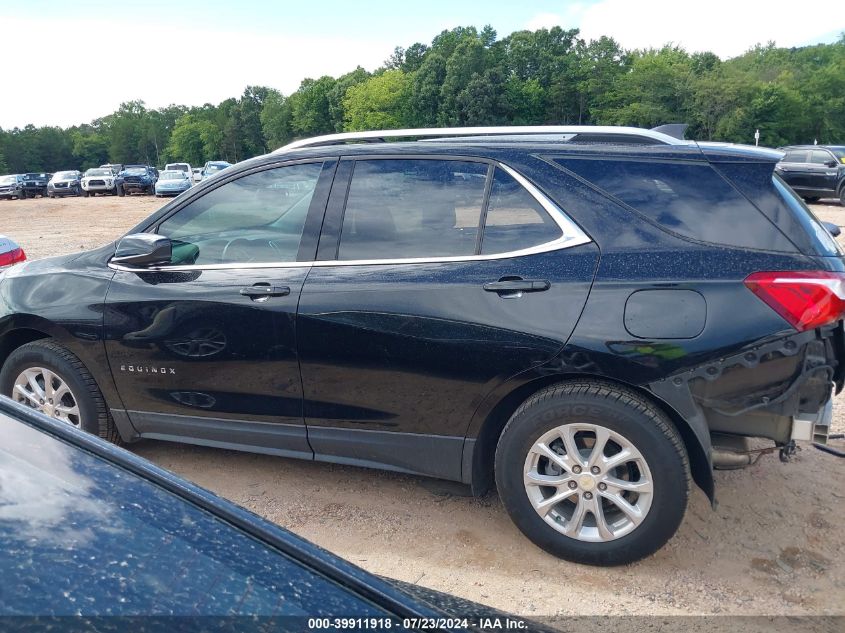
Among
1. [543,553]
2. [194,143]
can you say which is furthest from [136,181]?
[194,143]

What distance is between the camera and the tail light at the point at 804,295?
285cm

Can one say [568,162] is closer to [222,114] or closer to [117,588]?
[117,588]

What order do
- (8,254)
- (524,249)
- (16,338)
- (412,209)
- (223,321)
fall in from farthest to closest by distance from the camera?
(8,254) < (16,338) < (223,321) < (412,209) < (524,249)

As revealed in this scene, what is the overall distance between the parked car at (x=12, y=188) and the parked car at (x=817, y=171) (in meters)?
41.3

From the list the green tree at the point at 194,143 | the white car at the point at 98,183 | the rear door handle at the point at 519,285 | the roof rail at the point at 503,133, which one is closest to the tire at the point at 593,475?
the rear door handle at the point at 519,285

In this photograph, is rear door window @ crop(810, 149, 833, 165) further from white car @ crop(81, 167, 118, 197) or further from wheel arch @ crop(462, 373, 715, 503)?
white car @ crop(81, 167, 118, 197)

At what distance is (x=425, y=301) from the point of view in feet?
10.7

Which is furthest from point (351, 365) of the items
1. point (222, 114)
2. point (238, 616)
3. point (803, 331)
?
point (222, 114)

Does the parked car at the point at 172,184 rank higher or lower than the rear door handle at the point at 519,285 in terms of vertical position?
higher

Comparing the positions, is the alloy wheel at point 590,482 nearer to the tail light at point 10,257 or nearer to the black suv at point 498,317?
the black suv at point 498,317

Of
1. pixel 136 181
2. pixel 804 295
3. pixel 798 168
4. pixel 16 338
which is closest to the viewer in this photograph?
pixel 804 295

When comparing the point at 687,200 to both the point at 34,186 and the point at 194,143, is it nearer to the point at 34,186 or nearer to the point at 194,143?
the point at 34,186

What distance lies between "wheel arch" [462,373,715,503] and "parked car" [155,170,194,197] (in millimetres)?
32020

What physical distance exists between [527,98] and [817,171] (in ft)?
225
